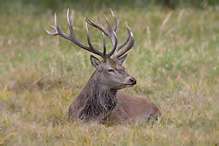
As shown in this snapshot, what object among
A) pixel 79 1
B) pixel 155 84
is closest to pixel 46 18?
pixel 79 1

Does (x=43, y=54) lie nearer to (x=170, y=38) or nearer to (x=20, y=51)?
(x=20, y=51)

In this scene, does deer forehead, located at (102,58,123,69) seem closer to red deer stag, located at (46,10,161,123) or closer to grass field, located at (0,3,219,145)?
red deer stag, located at (46,10,161,123)

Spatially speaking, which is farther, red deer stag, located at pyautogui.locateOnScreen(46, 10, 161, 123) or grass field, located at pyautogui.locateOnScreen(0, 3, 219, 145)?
red deer stag, located at pyautogui.locateOnScreen(46, 10, 161, 123)

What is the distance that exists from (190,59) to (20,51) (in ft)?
13.2

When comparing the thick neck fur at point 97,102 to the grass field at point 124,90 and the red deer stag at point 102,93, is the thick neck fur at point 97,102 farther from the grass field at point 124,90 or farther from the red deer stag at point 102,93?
the grass field at point 124,90

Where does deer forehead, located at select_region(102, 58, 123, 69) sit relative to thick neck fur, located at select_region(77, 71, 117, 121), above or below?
above

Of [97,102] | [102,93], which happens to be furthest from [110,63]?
[97,102]

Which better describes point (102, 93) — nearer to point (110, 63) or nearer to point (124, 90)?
point (110, 63)

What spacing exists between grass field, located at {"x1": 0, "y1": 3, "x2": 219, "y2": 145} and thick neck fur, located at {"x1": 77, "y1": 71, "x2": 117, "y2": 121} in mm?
299

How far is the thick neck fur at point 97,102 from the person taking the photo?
6047mm

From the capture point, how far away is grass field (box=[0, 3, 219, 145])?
518 centimetres

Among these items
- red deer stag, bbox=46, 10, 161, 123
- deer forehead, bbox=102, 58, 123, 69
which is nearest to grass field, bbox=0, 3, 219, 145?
red deer stag, bbox=46, 10, 161, 123

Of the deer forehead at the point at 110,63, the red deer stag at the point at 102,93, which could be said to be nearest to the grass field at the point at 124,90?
the red deer stag at the point at 102,93

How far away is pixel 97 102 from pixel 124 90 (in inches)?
71.9
